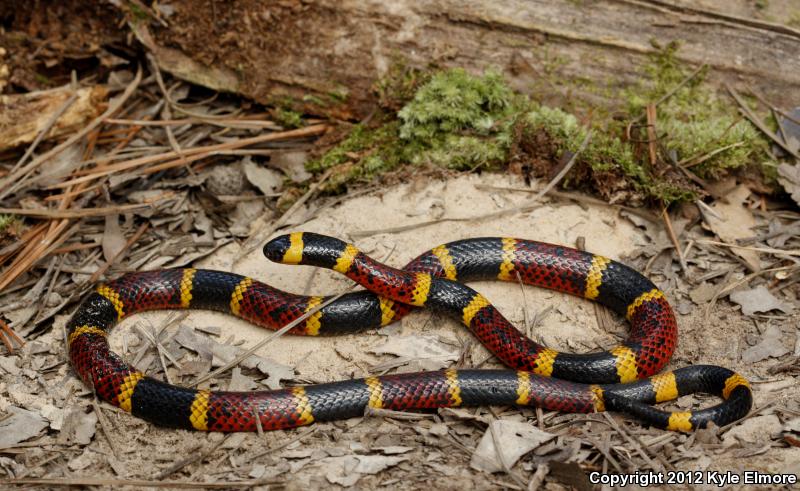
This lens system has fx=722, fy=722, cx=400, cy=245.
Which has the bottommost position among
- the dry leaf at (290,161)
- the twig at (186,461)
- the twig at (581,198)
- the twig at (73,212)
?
the twig at (186,461)

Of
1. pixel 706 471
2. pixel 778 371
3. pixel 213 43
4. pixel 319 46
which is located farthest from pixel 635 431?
pixel 213 43

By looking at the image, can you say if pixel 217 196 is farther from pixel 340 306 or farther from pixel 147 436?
pixel 147 436

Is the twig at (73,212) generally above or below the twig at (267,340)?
above

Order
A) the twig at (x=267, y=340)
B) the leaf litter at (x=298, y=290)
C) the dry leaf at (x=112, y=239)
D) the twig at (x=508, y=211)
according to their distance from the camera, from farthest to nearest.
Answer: the twig at (x=508, y=211)
the dry leaf at (x=112, y=239)
the twig at (x=267, y=340)
the leaf litter at (x=298, y=290)

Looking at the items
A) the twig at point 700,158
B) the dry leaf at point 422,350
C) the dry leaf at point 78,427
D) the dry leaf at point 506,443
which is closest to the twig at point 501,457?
the dry leaf at point 506,443

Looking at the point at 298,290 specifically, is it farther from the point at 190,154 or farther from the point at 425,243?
the point at 190,154

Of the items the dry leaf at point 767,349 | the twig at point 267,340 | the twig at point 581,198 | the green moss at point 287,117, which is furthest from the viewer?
the green moss at point 287,117

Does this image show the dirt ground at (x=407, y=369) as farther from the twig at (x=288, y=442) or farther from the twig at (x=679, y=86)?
the twig at (x=679, y=86)
